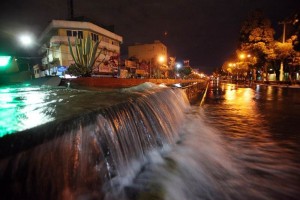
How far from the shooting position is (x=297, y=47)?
91.8ft

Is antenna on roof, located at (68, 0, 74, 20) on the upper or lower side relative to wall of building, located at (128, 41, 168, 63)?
upper

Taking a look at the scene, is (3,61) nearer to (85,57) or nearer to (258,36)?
(85,57)

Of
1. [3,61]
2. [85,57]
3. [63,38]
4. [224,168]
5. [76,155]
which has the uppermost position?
[63,38]

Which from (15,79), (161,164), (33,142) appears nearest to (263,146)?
(161,164)

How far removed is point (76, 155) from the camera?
2.38m

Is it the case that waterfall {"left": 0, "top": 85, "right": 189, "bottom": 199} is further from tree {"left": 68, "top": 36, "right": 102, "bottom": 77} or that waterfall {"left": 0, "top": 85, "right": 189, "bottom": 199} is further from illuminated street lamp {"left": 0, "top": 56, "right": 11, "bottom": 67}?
illuminated street lamp {"left": 0, "top": 56, "right": 11, "bottom": 67}

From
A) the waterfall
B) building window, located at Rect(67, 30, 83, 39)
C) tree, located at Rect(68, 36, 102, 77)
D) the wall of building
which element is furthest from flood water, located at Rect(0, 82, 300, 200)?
the wall of building

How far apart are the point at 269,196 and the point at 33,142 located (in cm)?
292

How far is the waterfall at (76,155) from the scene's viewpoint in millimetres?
1725

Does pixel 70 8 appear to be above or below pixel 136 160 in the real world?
above

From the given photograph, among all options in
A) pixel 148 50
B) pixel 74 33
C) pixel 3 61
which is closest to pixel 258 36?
pixel 74 33

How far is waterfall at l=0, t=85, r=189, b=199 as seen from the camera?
1725 millimetres

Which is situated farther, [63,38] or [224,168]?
[63,38]

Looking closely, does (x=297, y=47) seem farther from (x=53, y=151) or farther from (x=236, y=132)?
(x=53, y=151)
